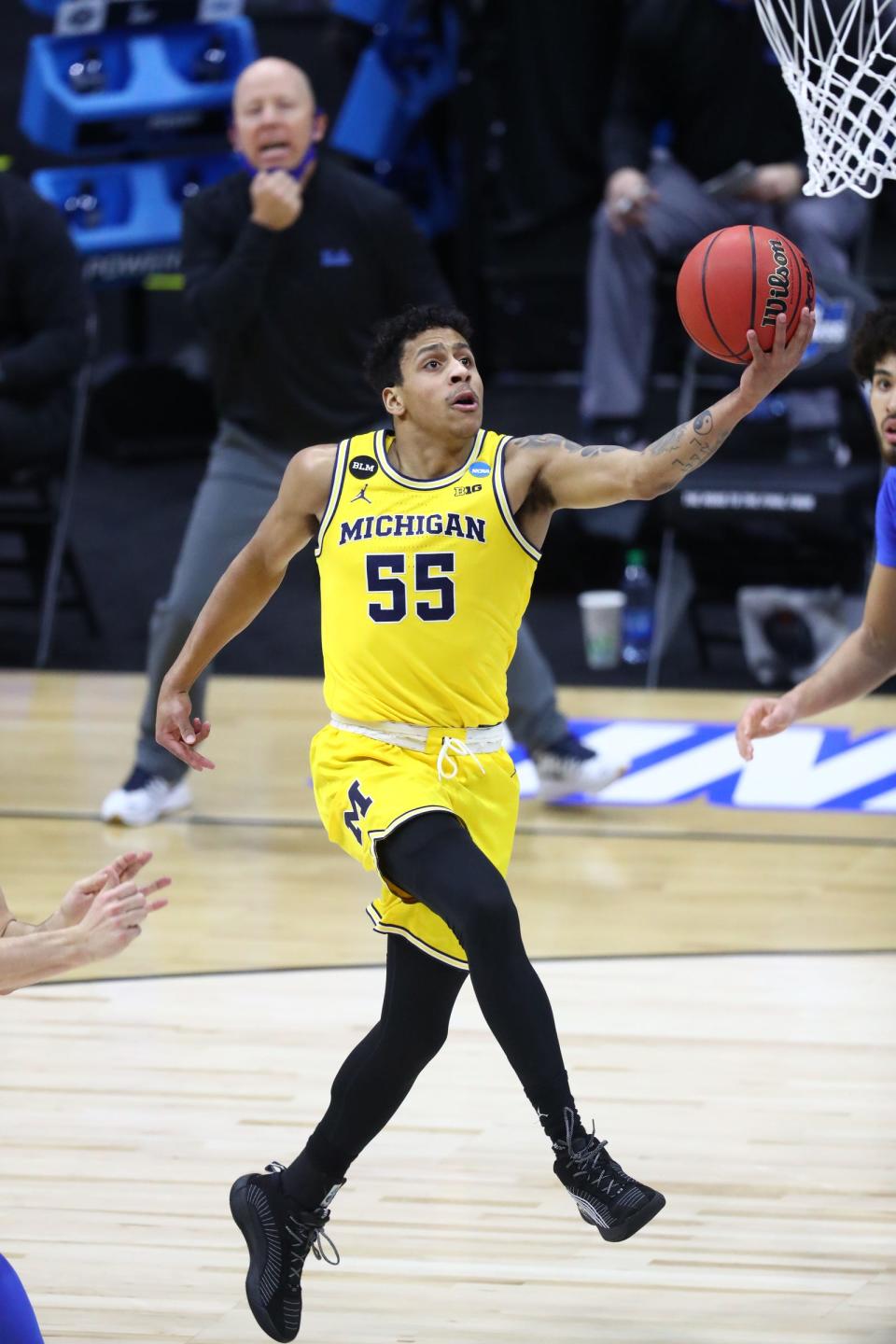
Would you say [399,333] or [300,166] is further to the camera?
[300,166]

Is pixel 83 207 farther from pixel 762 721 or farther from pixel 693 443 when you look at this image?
pixel 693 443

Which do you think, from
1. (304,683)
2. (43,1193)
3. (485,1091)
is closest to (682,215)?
(304,683)

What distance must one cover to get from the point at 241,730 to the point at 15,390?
162 centimetres

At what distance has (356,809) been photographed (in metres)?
3.61

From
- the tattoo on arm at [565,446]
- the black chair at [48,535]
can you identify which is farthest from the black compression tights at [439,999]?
the black chair at [48,535]

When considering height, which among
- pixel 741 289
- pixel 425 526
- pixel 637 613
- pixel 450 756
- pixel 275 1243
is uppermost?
pixel 741 289

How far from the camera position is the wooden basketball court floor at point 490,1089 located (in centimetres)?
362

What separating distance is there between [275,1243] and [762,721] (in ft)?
4.41

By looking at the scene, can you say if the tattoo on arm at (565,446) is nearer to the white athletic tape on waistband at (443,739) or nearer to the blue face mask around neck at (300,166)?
Result: the white athletic tape on waistband at (443,739)

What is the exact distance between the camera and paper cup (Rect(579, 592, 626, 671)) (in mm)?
8406

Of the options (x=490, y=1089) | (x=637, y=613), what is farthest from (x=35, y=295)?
(x=490, y=1089)

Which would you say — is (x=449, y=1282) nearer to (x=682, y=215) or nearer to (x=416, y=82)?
(x=682, y=215)

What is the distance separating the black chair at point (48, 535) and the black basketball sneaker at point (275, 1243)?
5.10 m

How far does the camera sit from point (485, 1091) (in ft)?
14.9
